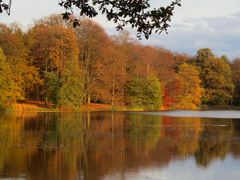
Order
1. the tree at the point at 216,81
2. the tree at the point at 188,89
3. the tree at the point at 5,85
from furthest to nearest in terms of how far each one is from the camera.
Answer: the tree at the point at 216,81, the tree at the point at 188,89, the tree at the point at 5,85

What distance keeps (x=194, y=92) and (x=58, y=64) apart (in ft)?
93.3

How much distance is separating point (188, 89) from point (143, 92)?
14.1m

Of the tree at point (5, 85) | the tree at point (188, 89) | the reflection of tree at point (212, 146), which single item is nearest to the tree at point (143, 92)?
the tree at point (188, 89)

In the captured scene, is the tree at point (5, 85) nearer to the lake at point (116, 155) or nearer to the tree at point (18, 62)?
the tree at point (18, 62)

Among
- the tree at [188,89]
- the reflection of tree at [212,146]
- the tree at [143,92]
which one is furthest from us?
the tree at [188,89]

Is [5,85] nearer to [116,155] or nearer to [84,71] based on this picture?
[84,71]

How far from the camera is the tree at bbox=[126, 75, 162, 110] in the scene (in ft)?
219

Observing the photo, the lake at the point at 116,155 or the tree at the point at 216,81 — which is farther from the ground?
the tree at the point at 216,81

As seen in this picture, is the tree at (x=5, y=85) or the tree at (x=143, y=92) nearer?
the tree at (x=5, y=85)

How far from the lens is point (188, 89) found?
257 feet

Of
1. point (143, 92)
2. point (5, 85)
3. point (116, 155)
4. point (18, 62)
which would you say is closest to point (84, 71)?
point (143, 92)

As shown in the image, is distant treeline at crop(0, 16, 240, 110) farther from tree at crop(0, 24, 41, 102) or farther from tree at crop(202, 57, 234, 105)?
tree at crop(202, 57, 234, 105)

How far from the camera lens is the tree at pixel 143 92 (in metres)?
66.9

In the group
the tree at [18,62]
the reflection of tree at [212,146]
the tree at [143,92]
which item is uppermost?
the tree at [18,62]
